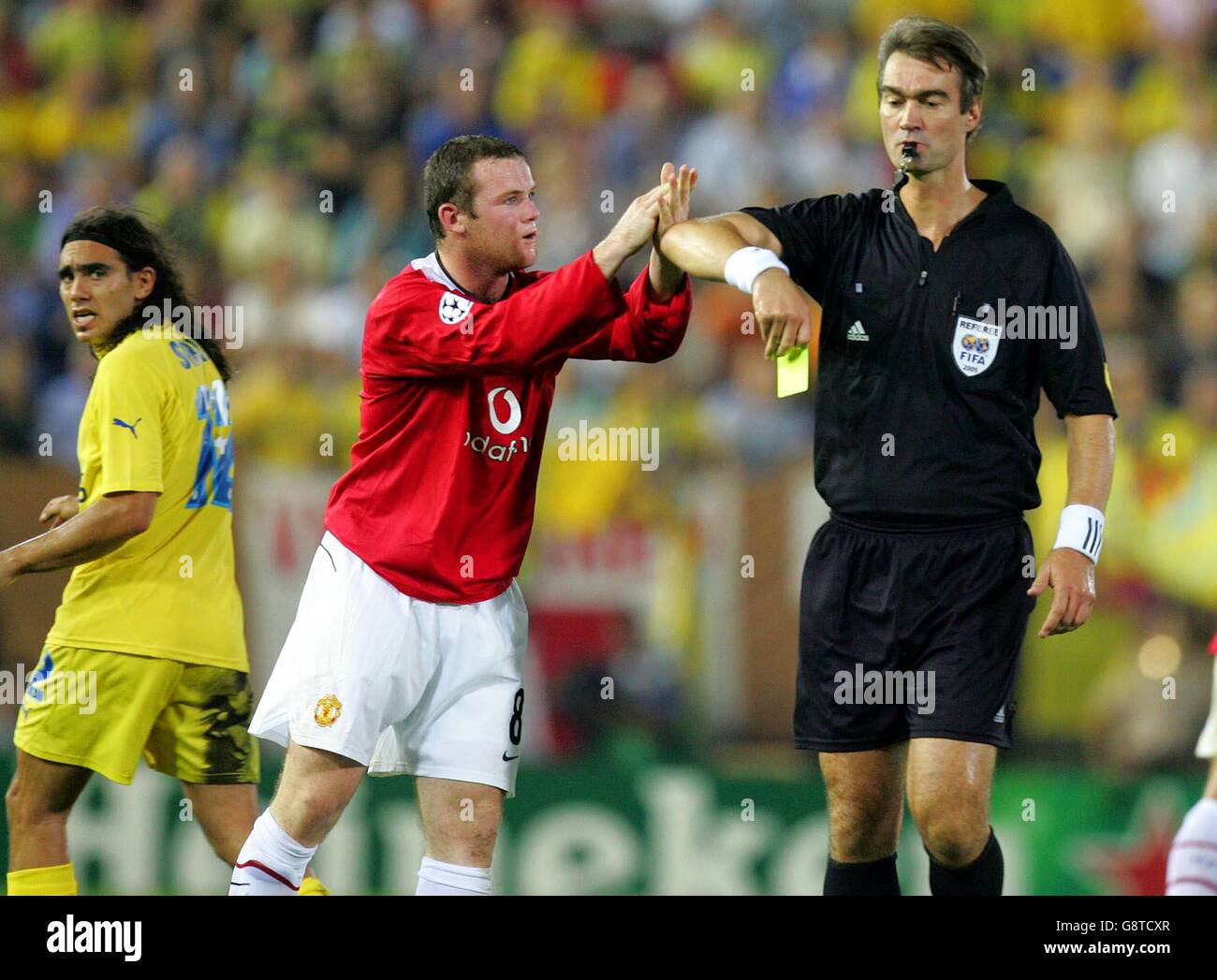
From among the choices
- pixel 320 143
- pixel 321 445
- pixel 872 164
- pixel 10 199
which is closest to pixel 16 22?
pixel 10 199

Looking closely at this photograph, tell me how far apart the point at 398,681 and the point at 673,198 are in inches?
54.9

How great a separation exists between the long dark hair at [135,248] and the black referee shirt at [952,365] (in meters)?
1.79

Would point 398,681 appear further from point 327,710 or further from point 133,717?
point 133,717

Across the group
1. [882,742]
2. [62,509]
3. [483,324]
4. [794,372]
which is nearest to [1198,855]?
[882,742]

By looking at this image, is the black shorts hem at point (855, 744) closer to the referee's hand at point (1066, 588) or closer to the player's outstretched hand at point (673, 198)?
the referee's hand at point (1066, 588)

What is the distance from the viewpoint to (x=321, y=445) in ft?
24.5

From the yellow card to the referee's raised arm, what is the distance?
0.04 m

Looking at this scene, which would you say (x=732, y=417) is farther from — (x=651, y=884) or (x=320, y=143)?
(x=320, y=143)

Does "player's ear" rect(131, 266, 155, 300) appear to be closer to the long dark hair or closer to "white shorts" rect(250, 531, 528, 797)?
the long dark hair

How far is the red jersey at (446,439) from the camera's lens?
4.28 m

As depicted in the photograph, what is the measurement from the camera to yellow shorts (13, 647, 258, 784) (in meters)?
4.65

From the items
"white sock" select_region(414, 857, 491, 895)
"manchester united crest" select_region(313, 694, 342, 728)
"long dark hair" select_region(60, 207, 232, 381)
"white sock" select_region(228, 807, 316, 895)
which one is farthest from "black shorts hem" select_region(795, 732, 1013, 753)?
"long dark hair" select_region(60, 207, 232, 381)

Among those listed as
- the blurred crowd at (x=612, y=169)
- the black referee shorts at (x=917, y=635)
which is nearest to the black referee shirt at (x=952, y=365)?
the black referee shorts at (x=917, y=635)

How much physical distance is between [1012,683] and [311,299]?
504cm
